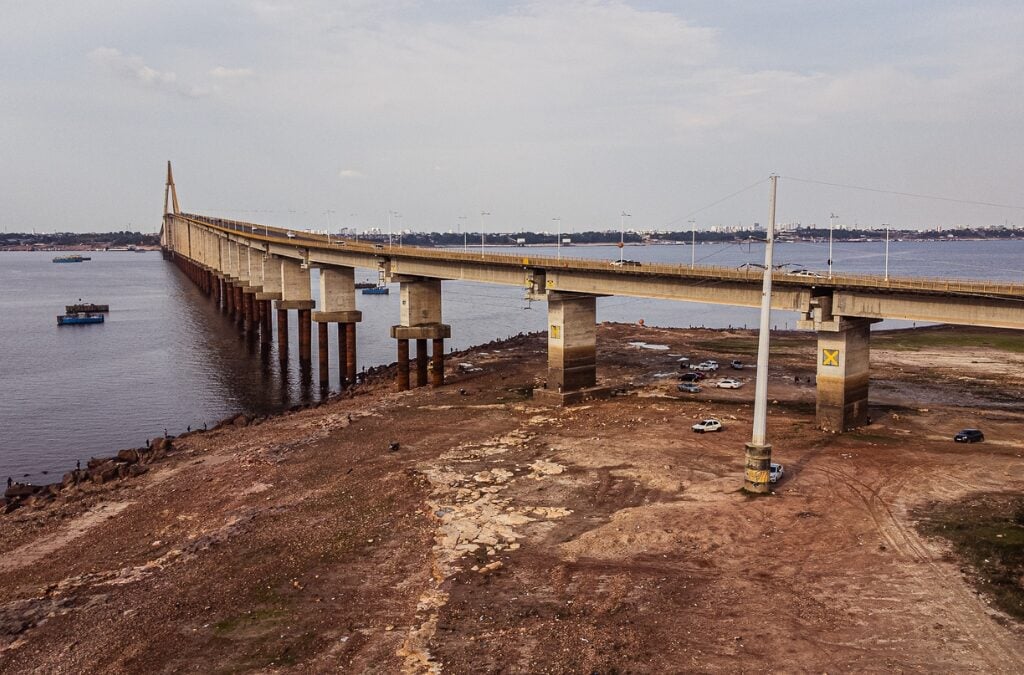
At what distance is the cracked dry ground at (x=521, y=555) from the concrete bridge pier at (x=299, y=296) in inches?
1642

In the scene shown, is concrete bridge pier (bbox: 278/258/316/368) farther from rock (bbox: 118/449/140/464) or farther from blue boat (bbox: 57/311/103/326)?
blue boat (bbox: 57/311/103/326)

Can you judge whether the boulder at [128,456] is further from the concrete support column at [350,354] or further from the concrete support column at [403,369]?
the concrete support column at [350,354]

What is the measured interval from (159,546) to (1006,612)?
31.3m

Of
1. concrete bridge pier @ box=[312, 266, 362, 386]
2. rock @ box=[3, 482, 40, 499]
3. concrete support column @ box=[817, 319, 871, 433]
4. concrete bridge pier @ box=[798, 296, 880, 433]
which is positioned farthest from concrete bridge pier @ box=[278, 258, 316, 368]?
concrete support column @ box=[817, 319, 871, 433]

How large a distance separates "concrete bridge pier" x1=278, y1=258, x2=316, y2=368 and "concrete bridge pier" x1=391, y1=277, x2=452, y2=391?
917 inches

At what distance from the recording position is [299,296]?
97.2 m

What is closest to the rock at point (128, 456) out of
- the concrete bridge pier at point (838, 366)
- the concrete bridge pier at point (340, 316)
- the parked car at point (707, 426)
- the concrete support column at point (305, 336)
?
the concrete bridge pier at point (340, 316)

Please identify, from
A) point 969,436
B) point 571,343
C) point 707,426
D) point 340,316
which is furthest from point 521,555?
point 340,316

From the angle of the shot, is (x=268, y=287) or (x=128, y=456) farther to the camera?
(x=268, y=287)

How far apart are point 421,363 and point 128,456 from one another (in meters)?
26.7

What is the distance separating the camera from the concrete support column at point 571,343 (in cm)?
5797

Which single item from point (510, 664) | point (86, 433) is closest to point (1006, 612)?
point (510, 664)

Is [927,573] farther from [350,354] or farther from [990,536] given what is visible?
[350,354]

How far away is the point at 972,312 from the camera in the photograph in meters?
41.8
